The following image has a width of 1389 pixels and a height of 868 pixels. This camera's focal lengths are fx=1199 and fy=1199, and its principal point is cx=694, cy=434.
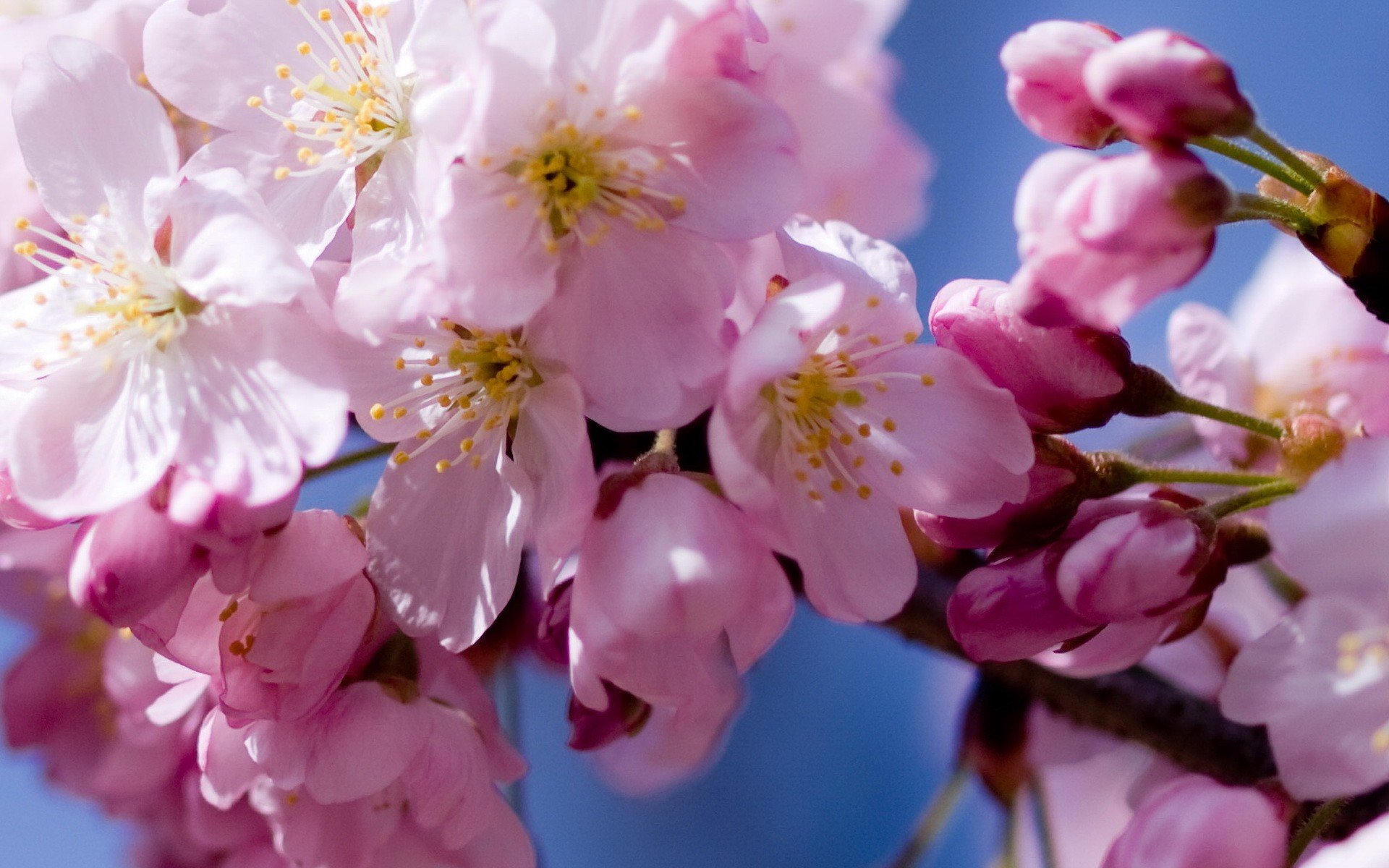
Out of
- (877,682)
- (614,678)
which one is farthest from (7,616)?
(877,682)

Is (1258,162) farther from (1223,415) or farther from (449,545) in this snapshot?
(449,545)

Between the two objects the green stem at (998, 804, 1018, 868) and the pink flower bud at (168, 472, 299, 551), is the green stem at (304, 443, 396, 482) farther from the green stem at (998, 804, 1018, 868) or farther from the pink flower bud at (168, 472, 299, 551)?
the green stem at (998, 804, 1018, 868)

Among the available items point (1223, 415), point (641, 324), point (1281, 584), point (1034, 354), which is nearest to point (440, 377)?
point (641, 324)

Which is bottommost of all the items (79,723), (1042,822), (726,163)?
(79,723)

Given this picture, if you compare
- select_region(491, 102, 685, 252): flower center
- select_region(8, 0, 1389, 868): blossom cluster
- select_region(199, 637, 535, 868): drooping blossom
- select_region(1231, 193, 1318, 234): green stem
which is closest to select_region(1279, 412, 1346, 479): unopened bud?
select_region(8, 0, 1389, 868): blossom cluster

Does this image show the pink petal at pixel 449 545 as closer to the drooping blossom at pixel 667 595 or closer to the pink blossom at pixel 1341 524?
the drooping blossom at pixel 667 595

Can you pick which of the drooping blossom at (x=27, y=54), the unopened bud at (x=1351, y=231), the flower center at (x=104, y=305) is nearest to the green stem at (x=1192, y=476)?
the unopened bud at (x=1351, y=231)
